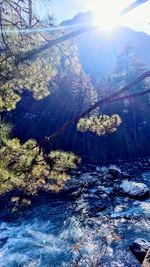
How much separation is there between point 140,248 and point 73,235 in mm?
2885

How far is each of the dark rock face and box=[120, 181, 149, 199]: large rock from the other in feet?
20.0

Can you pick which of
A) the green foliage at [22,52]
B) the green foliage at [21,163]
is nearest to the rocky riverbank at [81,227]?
the green foliage at [21,163]

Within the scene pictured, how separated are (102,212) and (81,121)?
32.4ft

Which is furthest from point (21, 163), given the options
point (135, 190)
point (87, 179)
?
point (87, 179)

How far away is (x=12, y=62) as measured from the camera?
5707 mm

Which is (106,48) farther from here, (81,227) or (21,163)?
(21,163)

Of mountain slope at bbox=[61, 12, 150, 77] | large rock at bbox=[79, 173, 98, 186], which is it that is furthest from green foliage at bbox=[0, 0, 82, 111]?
mountain slope at bbox=[61, 12, 150, 77]

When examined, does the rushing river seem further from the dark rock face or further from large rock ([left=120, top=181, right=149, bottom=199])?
large rock ([left=120, top=181, right=149, bottom=199])

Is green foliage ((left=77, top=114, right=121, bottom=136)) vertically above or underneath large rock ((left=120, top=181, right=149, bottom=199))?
above

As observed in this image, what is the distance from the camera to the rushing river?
34.3ft

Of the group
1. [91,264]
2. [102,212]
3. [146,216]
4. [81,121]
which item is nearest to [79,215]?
[102,212]

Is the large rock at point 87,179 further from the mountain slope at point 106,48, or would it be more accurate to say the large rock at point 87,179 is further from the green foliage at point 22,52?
the mountain slope at point 106,48

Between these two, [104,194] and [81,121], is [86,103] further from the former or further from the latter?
[81,121]

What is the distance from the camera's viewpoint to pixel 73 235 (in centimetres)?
1221
